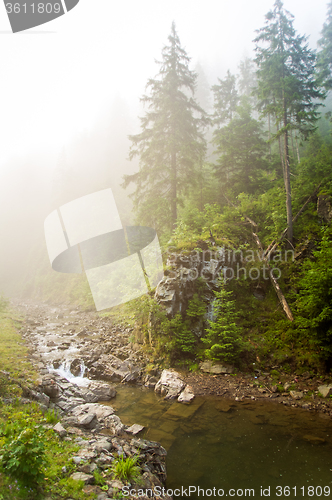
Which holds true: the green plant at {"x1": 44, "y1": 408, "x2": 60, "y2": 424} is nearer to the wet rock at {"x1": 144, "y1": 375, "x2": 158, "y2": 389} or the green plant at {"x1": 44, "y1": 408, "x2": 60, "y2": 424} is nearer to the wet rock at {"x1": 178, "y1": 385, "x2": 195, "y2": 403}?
the wet rock at {"x1": 144, "y1": 375, "x2": 158, "y2": 389}

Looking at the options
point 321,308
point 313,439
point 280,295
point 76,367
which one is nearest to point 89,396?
point 76,367

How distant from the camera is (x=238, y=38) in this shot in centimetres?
7900

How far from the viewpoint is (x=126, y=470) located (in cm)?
454

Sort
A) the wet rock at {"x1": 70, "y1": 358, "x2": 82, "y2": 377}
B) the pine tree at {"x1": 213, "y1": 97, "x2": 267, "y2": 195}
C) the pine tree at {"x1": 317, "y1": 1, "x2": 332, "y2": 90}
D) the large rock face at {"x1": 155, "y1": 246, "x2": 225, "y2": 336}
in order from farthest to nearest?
the pine tree at {"x1": 317, "y1": 1, "x2": 332, "y2": 90}, the pine tree at {"x1": 213, "y1": 97, "x2": 267, "y2": 195}, the large rock face at {"x1": 155, "y1": 246, "x2": 225, "y2": 336}, the wet rock at {"x1": 70, "y1": 358, "x2": 82, "y2": 377}

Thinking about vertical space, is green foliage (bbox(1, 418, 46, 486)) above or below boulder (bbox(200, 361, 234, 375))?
above

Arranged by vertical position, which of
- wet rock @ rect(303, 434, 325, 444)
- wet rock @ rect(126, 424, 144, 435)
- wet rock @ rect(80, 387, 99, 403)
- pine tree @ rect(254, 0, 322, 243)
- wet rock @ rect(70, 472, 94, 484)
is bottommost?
wet rock @ rect(303, 434, 325, 444)

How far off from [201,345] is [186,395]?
2624mm

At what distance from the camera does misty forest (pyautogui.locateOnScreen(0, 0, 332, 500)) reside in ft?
16.2

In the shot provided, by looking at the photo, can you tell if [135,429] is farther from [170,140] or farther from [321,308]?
[170,140]

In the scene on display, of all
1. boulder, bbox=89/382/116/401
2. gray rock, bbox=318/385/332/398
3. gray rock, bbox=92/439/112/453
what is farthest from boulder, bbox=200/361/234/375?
gray rock, bbox=92/439/112/453

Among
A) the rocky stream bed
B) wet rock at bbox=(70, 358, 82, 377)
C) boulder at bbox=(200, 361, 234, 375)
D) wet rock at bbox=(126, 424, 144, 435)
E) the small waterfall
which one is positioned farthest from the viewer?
wet rock at bbox=(70, 358, 82, 377)

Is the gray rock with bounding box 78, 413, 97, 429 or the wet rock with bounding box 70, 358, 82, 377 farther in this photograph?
the wet rock with bounding box 70, 358, 82, 377

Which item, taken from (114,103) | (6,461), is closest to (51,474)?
(6,461)

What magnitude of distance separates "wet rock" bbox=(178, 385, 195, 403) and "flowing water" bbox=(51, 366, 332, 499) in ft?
0.76
